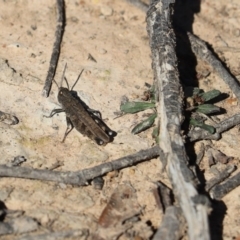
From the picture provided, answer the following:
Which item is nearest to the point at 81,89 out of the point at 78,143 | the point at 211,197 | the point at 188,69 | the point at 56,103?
the point at 56,103

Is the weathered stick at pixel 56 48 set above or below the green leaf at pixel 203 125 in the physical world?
above

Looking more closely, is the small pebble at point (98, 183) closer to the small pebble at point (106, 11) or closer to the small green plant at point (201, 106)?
the small green plant at point (201, 106)

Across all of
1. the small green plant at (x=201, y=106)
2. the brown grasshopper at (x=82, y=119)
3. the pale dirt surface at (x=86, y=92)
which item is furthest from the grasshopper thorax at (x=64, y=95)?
the small green plant at (x=201, y=106)

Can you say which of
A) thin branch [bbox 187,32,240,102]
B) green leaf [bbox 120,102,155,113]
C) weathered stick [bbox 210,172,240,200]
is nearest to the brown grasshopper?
green leaf [bbox 120,102,155,113]

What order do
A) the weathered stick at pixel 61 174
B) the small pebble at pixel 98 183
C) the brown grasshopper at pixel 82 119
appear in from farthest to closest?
the brown grasshopper at pixel 82 119
the small pebble at pixel 98 183
the weathered stick at pixel 61 174

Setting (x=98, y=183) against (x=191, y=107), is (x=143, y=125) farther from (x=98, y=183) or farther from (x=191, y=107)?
(x=98, y=183)

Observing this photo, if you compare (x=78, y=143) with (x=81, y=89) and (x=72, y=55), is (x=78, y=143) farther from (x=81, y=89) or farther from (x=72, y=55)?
(x=72, y=55)
